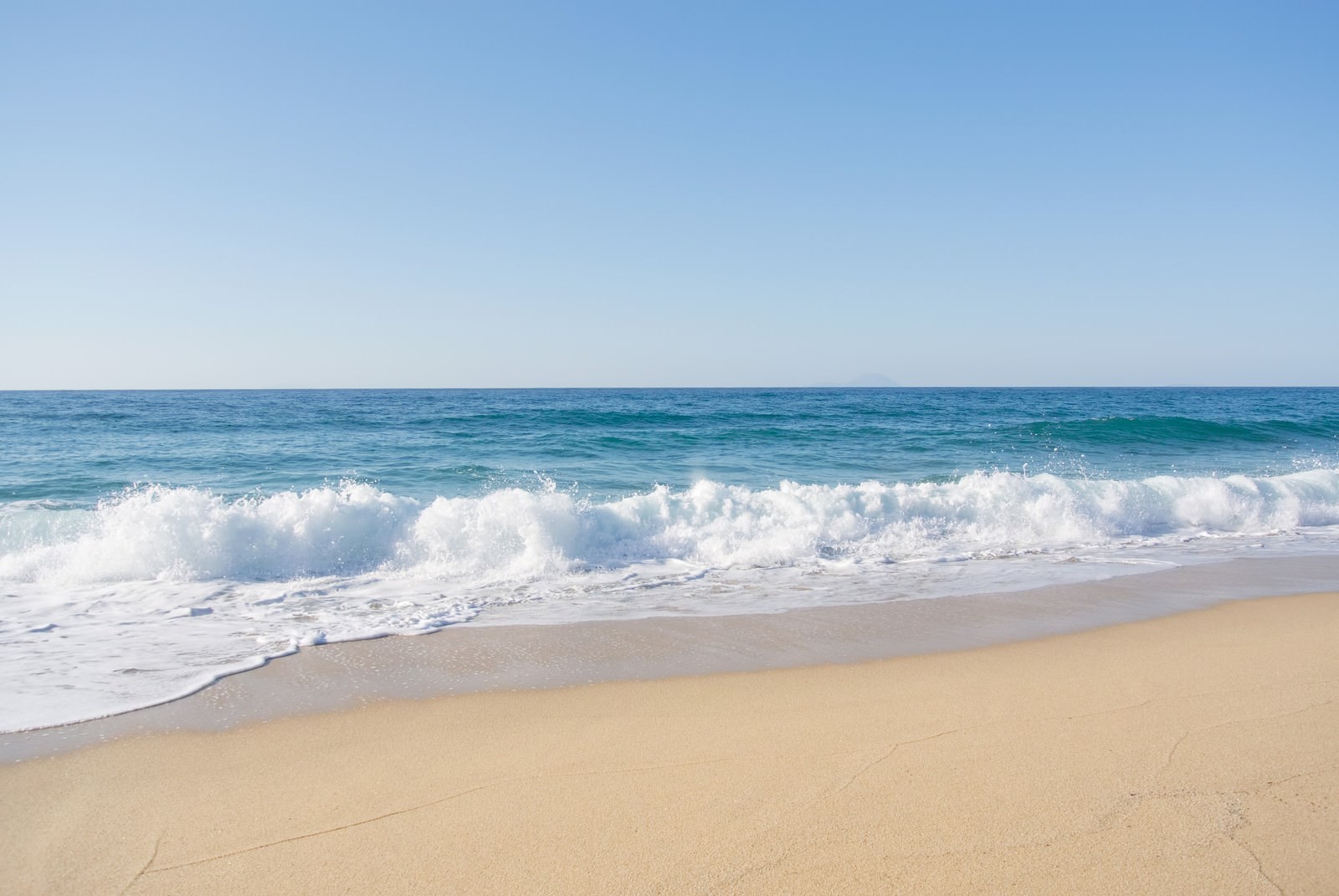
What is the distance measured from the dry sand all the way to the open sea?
142cm

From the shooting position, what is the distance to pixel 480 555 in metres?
7.93

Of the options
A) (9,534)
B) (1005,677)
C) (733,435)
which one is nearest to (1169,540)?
(1005,677)

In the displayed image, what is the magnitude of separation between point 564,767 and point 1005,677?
2695 millimetres

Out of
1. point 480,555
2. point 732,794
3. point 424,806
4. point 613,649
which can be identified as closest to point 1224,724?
point 732,794

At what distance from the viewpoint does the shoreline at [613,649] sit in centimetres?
393

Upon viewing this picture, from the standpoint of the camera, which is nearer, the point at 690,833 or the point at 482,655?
the point at 690,833

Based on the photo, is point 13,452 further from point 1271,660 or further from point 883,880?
point 1271,660

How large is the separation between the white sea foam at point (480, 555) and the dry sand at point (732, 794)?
148 centimetres

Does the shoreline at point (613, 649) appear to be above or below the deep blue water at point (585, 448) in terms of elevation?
below

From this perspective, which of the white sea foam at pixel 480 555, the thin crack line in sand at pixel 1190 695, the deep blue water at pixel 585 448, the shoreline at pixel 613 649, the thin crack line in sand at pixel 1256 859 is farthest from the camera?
the deep blue water at pixel 585 448

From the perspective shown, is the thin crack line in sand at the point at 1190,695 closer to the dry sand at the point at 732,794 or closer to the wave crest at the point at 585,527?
the dry sand at the point at 732,794

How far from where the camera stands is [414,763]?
10.7ft

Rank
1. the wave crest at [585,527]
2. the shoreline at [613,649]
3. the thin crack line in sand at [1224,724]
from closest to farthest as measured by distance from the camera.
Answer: the thin crack line in sand at [1224,724] → the shoreline at [613,649] → the wave crest at [585,527]

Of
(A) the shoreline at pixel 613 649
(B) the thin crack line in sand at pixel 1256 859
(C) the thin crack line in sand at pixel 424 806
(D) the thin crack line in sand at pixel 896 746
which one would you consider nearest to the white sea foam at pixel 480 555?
(A) the shoreline at pixel 613 649
